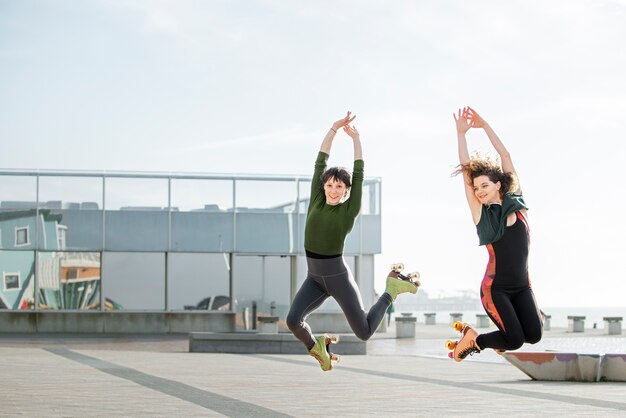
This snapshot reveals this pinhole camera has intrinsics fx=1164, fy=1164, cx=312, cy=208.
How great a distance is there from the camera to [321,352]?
30.9 ft

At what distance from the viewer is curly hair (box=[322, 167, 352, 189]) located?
9188 mm

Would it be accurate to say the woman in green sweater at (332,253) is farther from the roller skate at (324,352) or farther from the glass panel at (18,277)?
the glass panel at (18,277)

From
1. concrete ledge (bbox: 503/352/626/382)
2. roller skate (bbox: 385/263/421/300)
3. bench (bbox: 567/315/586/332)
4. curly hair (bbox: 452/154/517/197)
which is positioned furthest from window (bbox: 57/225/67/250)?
curly hair (bbox: 452/154/517/197)

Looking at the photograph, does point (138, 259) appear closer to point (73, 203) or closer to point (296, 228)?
point (73, 203)

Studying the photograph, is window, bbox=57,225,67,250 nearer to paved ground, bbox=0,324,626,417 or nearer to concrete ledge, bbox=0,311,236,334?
concrete ledge, bbox=0,311,236,334

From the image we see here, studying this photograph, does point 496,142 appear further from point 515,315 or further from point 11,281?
point 11,281

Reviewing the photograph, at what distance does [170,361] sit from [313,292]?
21.1 metres

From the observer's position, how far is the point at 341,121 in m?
9.04

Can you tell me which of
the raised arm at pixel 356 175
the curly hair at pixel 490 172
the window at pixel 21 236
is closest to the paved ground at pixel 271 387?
the raised arm at pixel 356 175

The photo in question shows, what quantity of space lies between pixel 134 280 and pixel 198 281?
8.64 ft

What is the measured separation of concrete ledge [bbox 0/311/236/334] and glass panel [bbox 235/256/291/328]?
1.30 metres

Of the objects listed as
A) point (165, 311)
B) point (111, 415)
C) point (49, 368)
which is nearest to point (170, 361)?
point (49, 368)

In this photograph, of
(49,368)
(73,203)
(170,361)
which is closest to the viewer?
(49,368)

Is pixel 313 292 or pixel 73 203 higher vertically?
pixel 73 203
